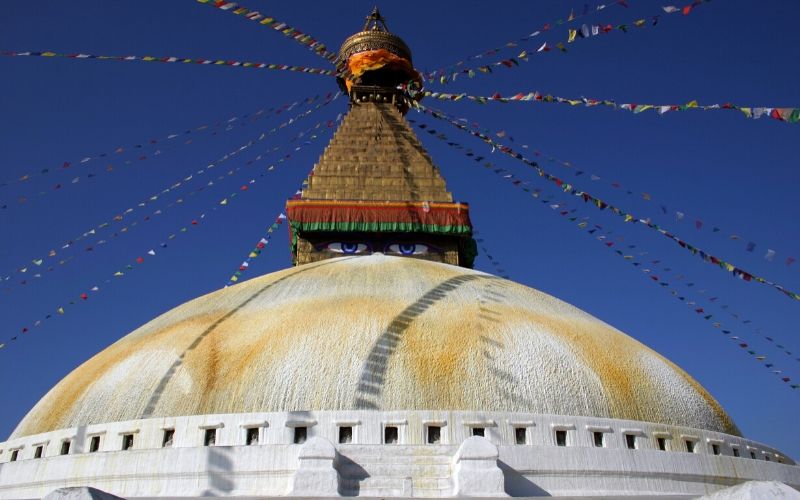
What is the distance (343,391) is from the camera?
9.85m

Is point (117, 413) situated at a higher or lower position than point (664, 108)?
lower

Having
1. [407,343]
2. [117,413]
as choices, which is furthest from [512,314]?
[117,413]

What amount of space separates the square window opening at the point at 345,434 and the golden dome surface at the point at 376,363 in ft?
0.98

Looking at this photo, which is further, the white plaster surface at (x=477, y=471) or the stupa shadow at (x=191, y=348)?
the stupa shadow at (x=191, y=348)

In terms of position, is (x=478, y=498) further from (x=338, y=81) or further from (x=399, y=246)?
(x=338, y=81)

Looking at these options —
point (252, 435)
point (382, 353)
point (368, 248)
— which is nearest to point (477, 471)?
point (382, 353)

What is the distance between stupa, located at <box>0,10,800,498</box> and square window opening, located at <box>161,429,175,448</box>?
0.06 feet

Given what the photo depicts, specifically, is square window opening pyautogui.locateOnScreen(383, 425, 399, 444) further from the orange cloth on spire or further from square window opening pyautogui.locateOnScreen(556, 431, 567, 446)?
the orange cloth on spire

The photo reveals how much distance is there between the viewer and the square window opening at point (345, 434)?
955 centimetres

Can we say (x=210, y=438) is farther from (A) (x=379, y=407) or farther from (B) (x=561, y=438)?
(B) (x=561, y=438)

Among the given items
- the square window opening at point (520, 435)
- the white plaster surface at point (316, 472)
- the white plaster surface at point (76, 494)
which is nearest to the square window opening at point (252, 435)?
the white plaster surface at point (316, 472)

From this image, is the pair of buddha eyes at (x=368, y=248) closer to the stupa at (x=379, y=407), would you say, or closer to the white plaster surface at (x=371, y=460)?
the stupa at (x=379, y=407)

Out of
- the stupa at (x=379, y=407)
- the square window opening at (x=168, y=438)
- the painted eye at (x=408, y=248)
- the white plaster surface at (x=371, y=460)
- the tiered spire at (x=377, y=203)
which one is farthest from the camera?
the painted eye at (x=408, y=248)

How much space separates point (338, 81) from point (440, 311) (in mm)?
14752
